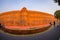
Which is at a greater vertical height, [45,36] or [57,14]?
[57,14]

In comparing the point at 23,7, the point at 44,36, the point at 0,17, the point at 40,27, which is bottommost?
the point at 44,36

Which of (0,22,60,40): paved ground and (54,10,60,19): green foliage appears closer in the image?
(0,22,60,40): paved ground

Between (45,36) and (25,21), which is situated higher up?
(25,21)

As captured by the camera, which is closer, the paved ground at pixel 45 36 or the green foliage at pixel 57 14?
the paved ground at pixel 45 36

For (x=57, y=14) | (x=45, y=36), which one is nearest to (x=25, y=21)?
(x=45, y=36)

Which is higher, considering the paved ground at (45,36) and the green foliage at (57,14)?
the green foliage at (57,14)

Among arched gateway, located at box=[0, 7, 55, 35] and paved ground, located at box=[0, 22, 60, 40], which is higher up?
arched gateway, located at box=[0, 7, 55, 35]

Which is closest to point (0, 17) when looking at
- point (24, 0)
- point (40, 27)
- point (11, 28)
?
point (11, 28)

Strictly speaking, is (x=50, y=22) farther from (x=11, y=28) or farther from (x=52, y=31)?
(x=11, y=28)

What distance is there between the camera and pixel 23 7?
6.25ft

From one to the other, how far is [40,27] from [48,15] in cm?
21

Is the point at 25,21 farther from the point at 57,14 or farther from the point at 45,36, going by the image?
the point at 57,14

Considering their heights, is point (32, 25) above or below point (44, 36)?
above

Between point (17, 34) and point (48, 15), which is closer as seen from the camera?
point (17, 34)
